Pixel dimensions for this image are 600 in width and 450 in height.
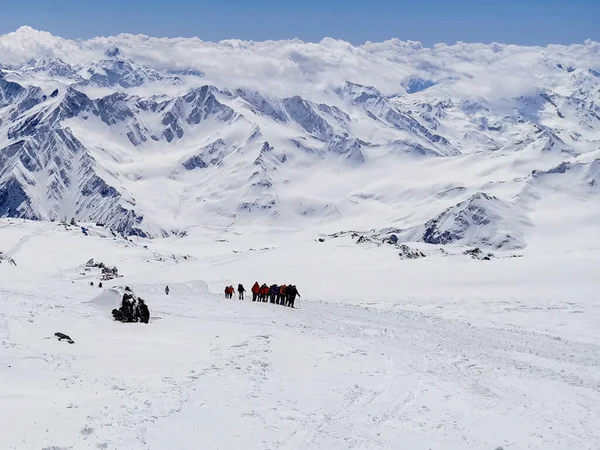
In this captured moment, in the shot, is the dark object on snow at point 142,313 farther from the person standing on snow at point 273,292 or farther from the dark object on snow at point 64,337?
the person standing on snow at point 273,292

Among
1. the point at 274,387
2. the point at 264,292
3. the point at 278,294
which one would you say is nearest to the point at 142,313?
the point at 274,387

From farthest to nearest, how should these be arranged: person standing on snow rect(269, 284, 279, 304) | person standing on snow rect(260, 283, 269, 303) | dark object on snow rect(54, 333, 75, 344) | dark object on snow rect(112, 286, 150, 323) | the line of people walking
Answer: person standing on snow rect(260, 283, 269, 303) → person standing on snow rect(269, 284, 279, 304) → the line of people walking → dark object on snow rect(112, 286, 150, 323) → dark object on snow rect(54, 333, 75, 344)

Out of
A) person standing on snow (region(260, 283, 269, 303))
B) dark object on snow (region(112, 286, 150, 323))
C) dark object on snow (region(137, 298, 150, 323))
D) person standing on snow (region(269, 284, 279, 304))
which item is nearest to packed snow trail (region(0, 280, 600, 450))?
dark object on snow (region(137, 298, 150, 323))

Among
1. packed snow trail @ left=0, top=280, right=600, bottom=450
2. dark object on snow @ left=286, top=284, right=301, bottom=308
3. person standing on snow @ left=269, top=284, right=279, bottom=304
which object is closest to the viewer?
packed snow trail @ left=0, top=280, right=600, bottom=450

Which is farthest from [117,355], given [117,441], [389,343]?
[389,343]

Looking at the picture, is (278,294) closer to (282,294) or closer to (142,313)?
(282,294)

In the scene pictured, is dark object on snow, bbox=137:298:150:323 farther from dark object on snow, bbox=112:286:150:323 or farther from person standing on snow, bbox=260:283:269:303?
person standing on snow, bbox=260:283:269:303

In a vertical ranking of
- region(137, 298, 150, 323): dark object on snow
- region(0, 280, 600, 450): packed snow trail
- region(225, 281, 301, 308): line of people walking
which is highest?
region(225, 281, 301, 308): line of people walking

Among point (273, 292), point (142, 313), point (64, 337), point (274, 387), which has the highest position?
point (273, 292)
